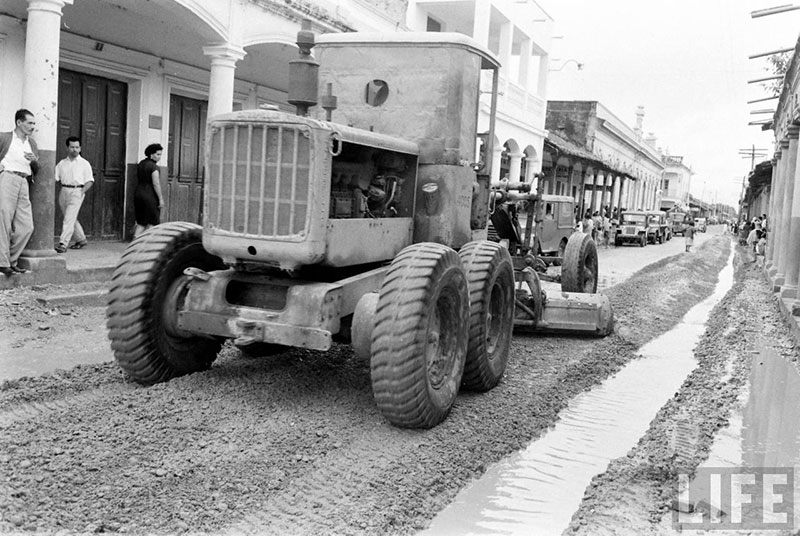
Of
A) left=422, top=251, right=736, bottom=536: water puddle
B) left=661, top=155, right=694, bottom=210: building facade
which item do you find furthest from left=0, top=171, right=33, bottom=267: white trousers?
left=661, top=155, right=694, bottom=210: building facade

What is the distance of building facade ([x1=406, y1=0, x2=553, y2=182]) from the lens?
69.7 feet

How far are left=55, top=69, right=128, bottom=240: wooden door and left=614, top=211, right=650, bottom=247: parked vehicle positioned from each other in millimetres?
26400

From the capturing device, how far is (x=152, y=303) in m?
5.42

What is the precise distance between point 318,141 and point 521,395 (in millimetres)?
2826

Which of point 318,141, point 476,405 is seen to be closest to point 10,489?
point 318,141

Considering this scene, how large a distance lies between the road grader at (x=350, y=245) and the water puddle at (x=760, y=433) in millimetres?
1744

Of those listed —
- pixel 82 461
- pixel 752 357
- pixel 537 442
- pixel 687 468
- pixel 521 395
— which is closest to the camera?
pixel 82 461

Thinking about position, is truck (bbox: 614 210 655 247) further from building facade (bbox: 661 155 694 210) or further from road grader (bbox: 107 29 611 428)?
building facade (bbox: 661 155 694 210)

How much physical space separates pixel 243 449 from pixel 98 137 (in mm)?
9619

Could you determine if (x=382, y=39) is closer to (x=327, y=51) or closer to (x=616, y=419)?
(x=327, y=51)

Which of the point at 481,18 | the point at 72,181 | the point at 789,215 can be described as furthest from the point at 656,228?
the point at 72,181

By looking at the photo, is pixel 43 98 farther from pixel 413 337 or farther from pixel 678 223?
pixel 678 223

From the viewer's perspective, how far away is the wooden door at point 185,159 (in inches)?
572

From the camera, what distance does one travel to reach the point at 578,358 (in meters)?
8.02
